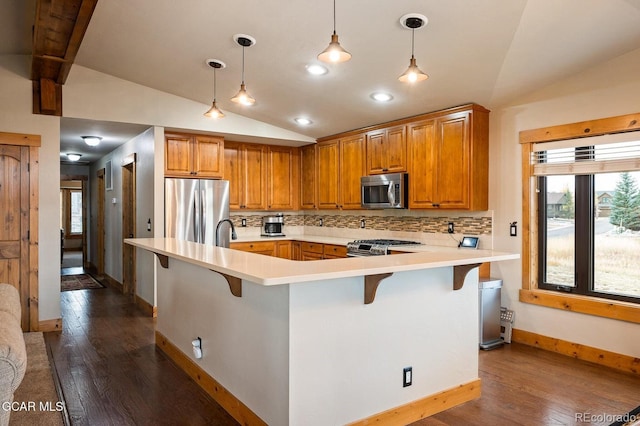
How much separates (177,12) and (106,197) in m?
5.41

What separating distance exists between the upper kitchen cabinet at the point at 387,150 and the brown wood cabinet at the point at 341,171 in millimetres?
159

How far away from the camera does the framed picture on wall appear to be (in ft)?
24.1

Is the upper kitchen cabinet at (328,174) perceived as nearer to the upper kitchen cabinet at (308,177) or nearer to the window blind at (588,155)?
the upper kitchen cabinet at (308,177)

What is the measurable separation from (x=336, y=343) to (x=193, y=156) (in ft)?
13.0

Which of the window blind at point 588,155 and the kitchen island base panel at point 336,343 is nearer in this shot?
the kitchen island base panel at point 336,343

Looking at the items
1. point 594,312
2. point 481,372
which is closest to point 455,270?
point 481,372

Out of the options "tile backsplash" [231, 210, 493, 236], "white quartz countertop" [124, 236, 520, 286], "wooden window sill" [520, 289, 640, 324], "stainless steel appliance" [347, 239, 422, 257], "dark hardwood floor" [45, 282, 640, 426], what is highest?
"tile backsplash" [231, 210, 493, 236]

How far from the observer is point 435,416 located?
8.59 feet

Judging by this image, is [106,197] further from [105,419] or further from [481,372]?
[481,372]

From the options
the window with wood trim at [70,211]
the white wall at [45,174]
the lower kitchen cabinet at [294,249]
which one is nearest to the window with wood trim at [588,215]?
the lower kitchen cabinet at [294,249]

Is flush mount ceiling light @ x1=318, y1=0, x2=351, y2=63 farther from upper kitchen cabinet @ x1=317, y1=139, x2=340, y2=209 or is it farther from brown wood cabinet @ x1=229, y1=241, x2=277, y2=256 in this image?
brown wood cabinet @ x1=229, y1=241, x2=277, y2=256

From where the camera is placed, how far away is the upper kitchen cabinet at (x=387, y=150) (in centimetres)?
498

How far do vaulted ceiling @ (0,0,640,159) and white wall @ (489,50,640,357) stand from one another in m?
0.14

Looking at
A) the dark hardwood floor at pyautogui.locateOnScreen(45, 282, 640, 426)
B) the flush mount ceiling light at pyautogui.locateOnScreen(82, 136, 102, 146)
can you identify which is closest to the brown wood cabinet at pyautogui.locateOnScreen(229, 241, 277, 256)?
the dark hardwood floor at pyautogui.locateOnScreen(45, 282, 640, 426)
